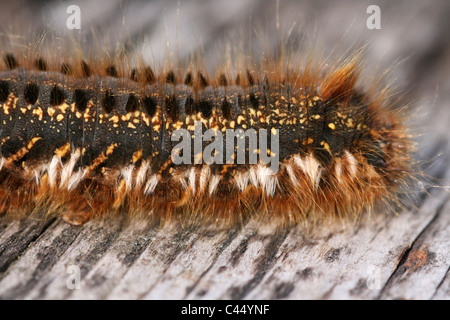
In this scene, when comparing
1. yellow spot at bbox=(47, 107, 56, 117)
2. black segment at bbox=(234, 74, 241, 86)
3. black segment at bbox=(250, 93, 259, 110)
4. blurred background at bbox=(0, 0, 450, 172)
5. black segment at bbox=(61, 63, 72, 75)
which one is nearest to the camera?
yellow spot at bbox=(47, 107, 56, 117)

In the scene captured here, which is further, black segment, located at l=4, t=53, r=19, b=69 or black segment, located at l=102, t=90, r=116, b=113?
black segment, located at l=4, t=53, r=19, b=69

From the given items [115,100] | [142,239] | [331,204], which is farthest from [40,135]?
[331,204]

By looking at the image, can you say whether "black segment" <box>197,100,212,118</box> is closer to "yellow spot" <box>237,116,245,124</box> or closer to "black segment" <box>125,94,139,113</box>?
"yellow spot" <box>237,116,245,124</box>

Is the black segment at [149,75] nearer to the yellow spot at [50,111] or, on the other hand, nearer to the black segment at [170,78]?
the black segment at [170,78]

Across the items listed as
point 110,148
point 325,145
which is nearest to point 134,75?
point 110,148

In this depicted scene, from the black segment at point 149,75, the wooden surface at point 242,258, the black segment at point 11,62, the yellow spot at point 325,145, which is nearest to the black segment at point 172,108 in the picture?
the black segment at point 149,75

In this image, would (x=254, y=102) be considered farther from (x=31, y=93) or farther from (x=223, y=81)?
(x=31, y=93)

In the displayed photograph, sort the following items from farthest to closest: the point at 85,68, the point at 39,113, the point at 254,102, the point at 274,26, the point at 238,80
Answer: the point at 274,26
the point at 238,80
the point at 85,68
the point at 254,102
the point at 39,113

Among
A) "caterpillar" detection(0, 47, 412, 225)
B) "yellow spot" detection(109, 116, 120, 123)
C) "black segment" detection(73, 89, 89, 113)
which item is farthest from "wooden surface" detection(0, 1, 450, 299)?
"black segment" detection(73, 89, 89, 113)
